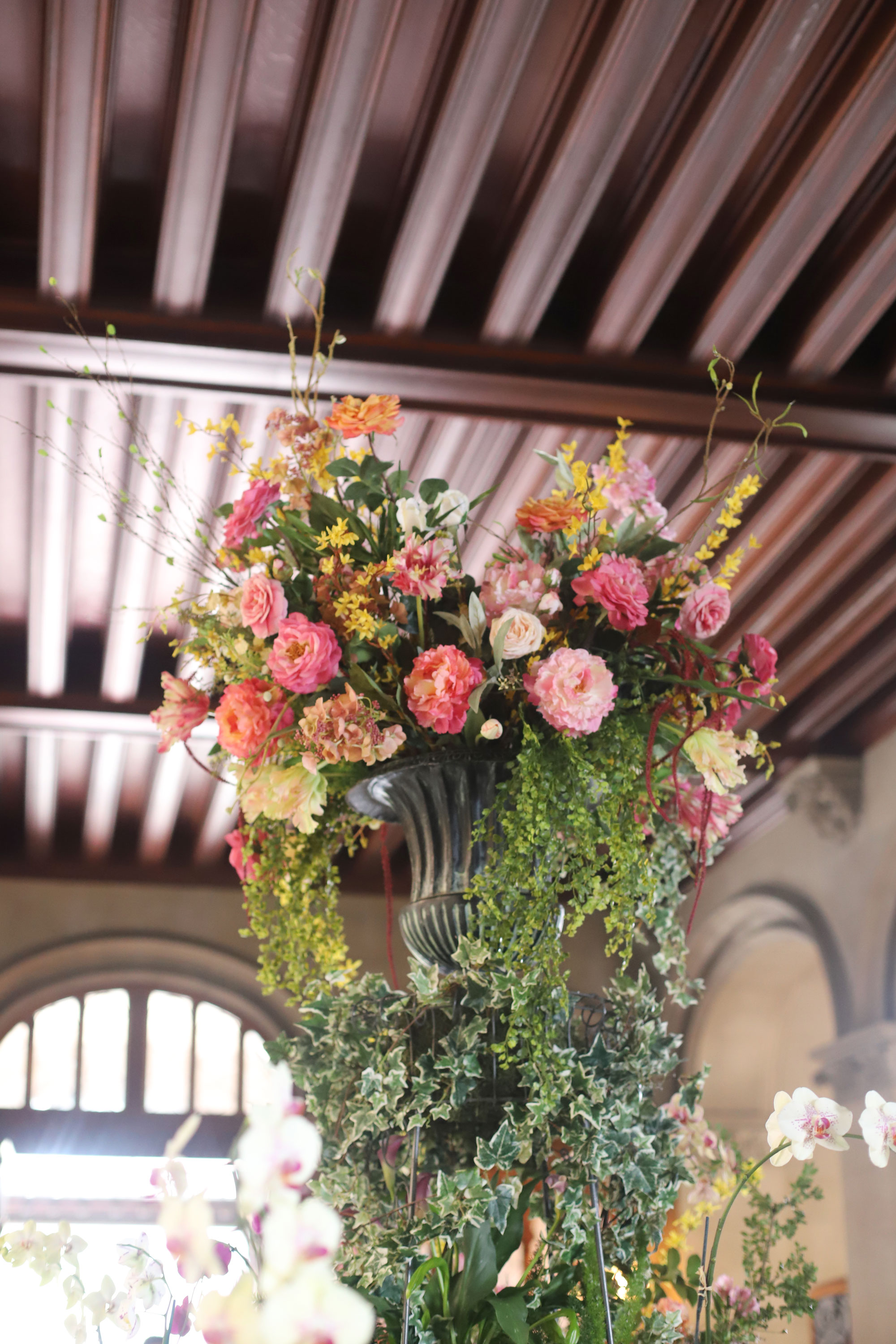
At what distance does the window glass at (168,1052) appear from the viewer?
24.9ft

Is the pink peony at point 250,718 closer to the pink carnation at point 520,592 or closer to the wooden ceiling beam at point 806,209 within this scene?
the pink carnation at point 520,592

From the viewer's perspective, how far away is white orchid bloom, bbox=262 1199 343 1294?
58cm

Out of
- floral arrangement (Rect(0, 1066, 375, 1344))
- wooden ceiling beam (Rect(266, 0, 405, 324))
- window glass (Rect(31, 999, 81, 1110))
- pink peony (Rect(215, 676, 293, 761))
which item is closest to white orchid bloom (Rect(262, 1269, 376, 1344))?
floral arrangement (Rect(0, 1066, 375, 1344))

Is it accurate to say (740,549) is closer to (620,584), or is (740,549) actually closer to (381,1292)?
(620,584)

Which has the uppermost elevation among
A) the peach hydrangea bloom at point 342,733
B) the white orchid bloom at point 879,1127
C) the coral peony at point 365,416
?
the coral peony at point 365,416

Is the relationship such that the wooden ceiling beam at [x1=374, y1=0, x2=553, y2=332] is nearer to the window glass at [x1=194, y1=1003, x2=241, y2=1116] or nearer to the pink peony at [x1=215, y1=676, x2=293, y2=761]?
the pink peony at [x1=215, y1=676, x2=293, y2=761]

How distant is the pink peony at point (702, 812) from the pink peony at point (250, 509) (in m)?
0.70

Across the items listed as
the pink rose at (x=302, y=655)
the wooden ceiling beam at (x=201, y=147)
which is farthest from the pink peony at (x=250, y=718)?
the wooden ceiling beam at (x=201, y=147)

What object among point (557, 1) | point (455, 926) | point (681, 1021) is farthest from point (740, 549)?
point (681, 1021)

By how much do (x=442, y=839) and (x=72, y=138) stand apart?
1.99 meters

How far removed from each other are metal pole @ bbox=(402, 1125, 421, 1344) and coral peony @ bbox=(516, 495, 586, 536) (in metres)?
0.79

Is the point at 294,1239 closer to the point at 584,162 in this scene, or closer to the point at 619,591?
the point at 619,591

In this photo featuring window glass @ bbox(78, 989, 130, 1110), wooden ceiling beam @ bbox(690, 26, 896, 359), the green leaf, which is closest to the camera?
the green leaf

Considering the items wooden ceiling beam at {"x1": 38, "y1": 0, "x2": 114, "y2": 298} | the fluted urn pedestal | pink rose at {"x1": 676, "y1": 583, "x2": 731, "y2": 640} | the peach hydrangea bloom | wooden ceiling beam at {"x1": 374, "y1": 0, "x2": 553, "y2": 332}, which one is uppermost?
wooden ceiling beam at {"x1": 374, "y1": 0, "x2": 553, "y2": 332}
